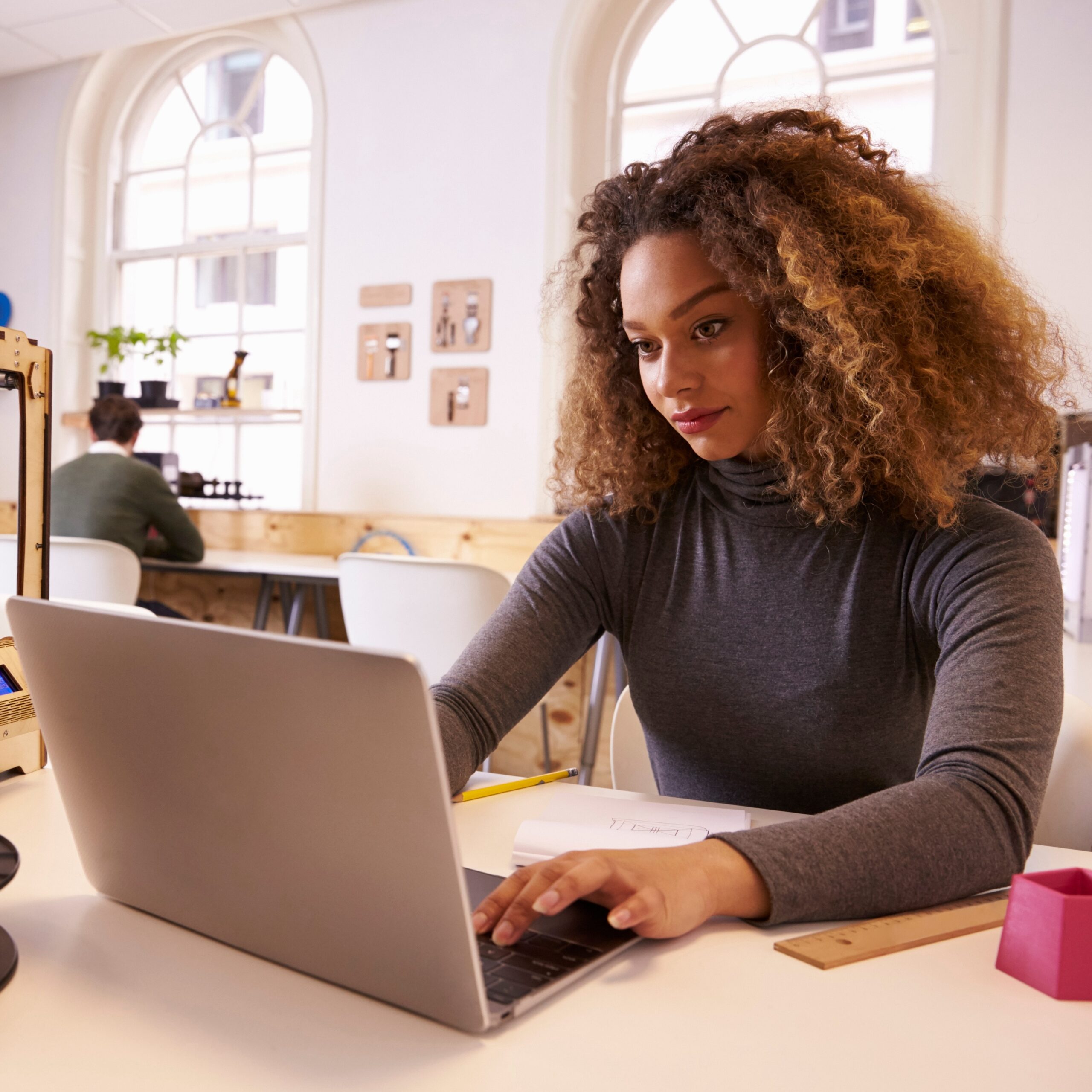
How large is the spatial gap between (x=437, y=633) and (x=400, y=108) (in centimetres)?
263

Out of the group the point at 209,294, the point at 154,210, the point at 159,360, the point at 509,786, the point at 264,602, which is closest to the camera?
the point at 509,786

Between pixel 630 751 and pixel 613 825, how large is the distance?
1.48 feet

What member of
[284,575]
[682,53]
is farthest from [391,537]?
[682,53]

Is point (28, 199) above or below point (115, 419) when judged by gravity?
above

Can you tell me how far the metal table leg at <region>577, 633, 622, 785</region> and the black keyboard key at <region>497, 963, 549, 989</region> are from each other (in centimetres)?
238

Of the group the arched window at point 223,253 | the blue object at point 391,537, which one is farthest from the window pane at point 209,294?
the blue object at point 391,537

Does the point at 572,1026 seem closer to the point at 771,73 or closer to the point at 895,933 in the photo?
the point at 895,933

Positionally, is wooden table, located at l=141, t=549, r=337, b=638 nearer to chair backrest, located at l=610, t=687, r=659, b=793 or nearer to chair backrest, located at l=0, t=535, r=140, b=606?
chair backrest, located at l=0, t=535, r=140, b=606

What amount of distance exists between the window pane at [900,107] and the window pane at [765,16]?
11.5 inches

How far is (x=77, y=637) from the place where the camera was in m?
0.59

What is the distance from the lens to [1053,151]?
10.7 ft

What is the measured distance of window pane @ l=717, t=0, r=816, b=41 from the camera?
3740 mm

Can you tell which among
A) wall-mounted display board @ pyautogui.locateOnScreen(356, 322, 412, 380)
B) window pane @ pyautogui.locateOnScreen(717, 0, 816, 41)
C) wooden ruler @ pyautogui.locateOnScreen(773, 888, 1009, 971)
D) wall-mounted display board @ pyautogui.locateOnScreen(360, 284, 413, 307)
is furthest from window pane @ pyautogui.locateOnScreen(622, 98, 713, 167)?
wooden ruler @ pyautogui.locateOnScreen(773, 888, 1009, 971)

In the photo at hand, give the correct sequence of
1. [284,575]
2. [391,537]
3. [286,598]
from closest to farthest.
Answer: [284,575] < [286,598] < [391,537]
